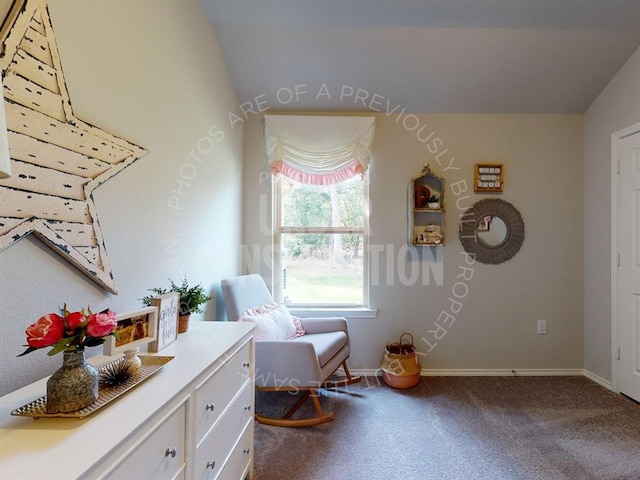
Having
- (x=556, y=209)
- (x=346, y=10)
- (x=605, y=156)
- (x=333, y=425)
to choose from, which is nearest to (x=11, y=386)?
(x=333, y=425)

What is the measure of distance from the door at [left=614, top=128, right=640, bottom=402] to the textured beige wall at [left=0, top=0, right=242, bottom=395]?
120 inches

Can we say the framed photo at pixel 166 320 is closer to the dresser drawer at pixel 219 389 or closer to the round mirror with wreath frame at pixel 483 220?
the dresser drawer at pixel 219 389

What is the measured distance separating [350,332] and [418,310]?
634 mm

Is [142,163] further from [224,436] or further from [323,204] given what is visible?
[323,204]

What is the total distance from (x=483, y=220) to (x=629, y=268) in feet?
3.46

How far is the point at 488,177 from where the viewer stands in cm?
283

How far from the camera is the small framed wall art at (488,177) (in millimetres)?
2820

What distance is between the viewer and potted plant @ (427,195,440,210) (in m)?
2.73

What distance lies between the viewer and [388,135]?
2854mm

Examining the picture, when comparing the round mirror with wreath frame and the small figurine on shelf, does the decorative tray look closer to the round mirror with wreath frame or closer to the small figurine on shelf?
the small figurine on shelf

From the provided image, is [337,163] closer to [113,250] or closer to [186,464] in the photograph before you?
[113,250]

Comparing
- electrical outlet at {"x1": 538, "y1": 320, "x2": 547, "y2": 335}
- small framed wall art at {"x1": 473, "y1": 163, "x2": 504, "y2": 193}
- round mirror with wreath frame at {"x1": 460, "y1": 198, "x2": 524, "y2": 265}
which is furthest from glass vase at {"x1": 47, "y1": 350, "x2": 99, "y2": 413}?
electrical outlet at {"x1": 538, "y1": 320, "x2": 547, "y2": 335}

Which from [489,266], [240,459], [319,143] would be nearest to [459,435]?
[240,459]

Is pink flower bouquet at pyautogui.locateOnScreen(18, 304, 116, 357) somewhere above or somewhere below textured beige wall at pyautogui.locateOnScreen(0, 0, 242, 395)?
below
